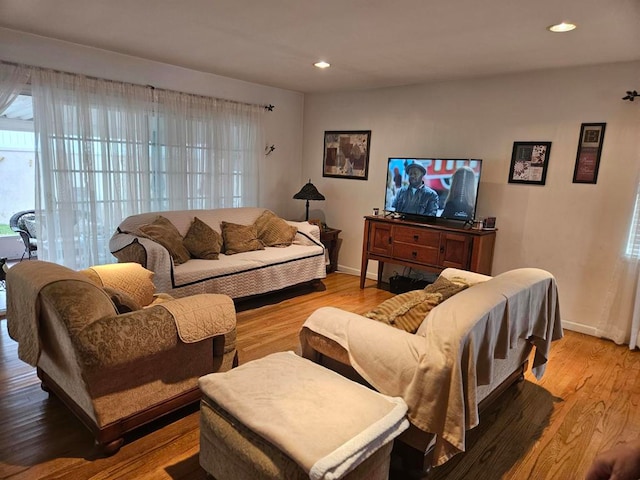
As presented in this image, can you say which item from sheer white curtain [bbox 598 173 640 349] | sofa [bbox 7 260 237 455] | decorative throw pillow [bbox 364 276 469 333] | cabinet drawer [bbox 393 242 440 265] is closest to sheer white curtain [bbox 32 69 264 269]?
sofa [bbox 7 260 237 455]

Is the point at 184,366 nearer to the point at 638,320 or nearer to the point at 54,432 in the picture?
the point at 54,432

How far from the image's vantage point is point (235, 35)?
3045 mm

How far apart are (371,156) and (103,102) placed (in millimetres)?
2975

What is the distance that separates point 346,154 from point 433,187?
1461mm

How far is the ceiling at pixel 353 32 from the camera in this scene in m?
2.37

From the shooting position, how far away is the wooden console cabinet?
3881 mm

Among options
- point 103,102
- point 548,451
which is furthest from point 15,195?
point 548,451

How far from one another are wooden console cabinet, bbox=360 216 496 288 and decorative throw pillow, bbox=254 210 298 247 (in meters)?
0.88

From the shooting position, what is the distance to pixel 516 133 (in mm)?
3938

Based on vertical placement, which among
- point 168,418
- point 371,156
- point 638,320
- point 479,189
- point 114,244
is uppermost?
point 371,156

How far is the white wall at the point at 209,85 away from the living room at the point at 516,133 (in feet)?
0.03

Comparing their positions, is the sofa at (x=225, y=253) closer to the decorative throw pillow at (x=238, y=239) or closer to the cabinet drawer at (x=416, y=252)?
the decorative throw pillow at (x=238, y=239)

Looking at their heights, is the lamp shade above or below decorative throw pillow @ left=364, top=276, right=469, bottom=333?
above

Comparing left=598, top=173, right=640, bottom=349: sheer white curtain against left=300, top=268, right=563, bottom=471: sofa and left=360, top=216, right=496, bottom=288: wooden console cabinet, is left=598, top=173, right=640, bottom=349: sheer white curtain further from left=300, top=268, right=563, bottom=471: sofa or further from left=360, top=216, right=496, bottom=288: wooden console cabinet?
left=300, top=268, right=563, bottom=471: sofa
